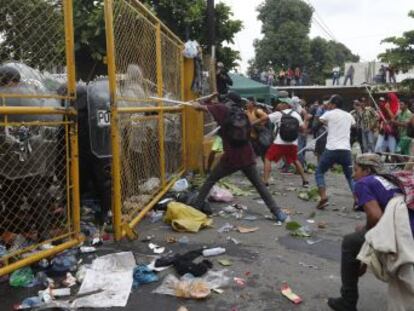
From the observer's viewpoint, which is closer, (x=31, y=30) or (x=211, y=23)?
(x=31, y=30)

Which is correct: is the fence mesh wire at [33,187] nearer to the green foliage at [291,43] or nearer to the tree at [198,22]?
the tree at [198,22]

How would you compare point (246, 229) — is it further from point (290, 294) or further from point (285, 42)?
point (285, 42)

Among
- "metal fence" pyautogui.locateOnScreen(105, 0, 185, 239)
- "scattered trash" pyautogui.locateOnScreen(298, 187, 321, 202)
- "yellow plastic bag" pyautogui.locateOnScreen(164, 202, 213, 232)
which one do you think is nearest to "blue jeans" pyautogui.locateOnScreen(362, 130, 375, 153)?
"scattered trash" pyautogui.locateOnScreen(298, 187, 321, 202)

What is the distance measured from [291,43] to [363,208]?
128 ft

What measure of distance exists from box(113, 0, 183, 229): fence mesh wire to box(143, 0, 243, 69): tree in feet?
22.8

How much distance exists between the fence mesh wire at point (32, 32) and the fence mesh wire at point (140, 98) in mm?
680

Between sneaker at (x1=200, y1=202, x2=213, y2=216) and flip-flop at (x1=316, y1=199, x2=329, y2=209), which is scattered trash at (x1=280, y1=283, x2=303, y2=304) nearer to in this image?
sneaker at (x1=200, y1=202, x2=213, y2=216)

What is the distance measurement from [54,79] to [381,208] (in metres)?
3.39

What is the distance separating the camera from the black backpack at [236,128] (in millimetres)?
6547

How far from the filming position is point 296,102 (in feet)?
39.1

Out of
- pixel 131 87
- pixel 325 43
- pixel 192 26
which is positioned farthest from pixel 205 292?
pixel 325 43

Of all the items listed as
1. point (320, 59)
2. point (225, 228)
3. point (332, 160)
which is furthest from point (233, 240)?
point (320, 59)

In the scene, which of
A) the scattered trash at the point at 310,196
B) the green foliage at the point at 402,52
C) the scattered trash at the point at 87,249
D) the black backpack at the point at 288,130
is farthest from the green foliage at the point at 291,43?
the scattered trash at the point at 87,249

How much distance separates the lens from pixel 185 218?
6.23m
